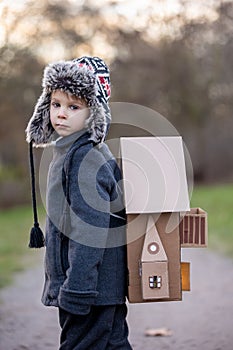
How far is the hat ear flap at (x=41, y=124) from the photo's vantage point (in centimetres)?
372

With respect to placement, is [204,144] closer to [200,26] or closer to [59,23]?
[59,23]

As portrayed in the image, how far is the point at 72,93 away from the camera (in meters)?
3.57

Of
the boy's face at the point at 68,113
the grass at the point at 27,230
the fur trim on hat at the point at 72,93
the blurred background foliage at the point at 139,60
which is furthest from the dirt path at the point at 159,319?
the blurred background foliage at the point at 139,60

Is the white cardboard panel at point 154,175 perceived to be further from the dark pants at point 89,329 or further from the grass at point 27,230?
the grass at point 27,230

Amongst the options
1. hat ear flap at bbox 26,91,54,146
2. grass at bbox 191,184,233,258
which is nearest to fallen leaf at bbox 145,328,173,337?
hat ear flap at bbox 26,91,54,146

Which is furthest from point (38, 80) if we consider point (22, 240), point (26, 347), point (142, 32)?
point (26, 347)

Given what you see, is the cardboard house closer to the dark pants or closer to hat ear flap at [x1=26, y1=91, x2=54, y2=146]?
the dark pants

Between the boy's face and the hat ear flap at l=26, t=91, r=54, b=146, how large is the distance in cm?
10

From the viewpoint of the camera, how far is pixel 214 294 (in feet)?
24.8

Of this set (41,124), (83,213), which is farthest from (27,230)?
(83,213)

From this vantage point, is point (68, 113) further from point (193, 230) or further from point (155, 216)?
point (193, 230)

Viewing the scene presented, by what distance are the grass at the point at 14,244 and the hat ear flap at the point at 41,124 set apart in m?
4.75

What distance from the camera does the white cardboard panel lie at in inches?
139

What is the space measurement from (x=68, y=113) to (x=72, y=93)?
103mm
